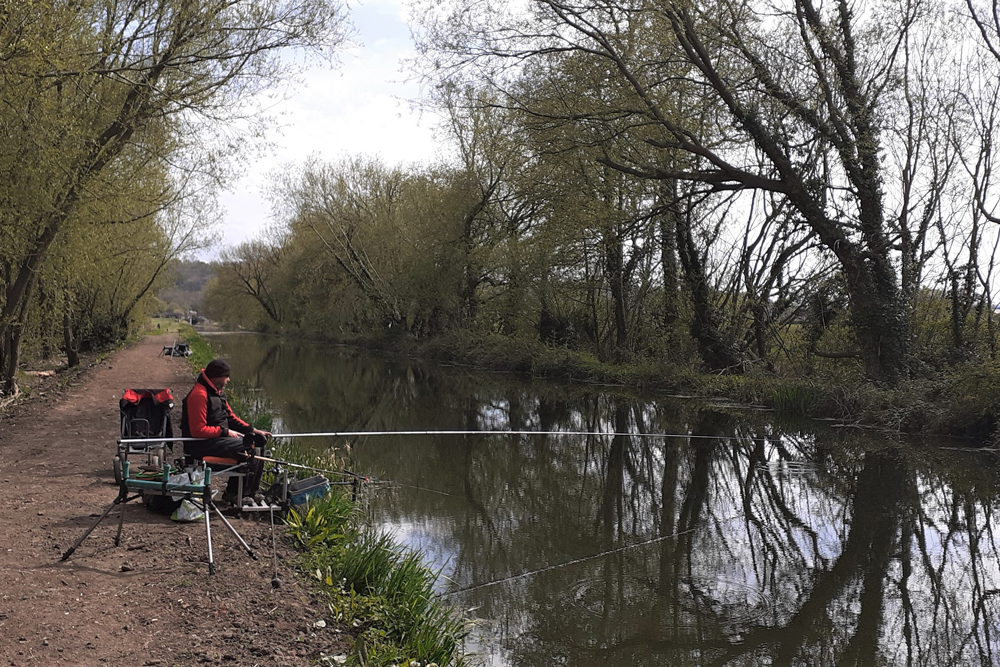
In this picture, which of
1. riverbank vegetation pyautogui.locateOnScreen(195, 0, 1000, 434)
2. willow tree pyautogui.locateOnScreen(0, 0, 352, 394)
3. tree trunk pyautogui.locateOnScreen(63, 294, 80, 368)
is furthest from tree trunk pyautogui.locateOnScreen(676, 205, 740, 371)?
tree trunk pyautogui.locateOnScreen(63, 294, 80, 368)

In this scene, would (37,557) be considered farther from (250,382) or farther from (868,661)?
(250,382)

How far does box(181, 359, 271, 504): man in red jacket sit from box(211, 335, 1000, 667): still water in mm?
1617

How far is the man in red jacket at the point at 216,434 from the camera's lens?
6.68m

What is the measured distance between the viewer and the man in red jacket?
21.9 feet

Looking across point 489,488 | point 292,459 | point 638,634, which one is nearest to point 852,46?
point 489,488

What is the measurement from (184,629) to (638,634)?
2.82 meters

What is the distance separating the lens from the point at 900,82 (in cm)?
1620

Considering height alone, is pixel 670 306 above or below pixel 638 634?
above

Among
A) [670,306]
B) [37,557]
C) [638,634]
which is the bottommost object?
[638,634]

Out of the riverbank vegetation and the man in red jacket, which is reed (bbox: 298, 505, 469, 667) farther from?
the riverbank vegetation

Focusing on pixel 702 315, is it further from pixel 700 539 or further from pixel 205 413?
pixel 205 413

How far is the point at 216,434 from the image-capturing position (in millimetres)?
6742

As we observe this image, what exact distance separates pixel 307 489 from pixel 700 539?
3637mm

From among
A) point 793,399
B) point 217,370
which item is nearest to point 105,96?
point 217,370
